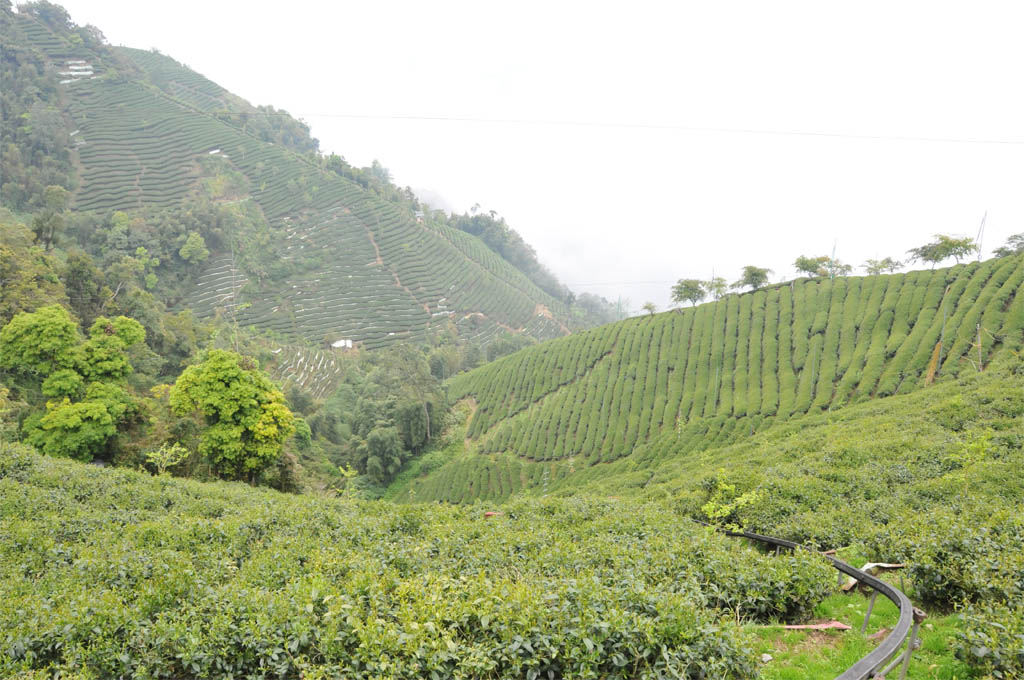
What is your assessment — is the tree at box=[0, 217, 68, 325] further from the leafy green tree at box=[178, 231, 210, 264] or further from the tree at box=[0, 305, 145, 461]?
the leafy green tree at box=[178, 231, 210, 264]

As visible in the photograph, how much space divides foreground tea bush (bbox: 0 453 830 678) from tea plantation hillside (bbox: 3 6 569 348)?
59666 millimetres

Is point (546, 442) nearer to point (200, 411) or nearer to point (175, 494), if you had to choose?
point (200, 411)

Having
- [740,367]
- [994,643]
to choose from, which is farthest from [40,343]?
[740,367]

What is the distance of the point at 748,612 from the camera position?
5.97 metres

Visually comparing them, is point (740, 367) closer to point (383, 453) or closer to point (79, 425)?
point (383, 453)

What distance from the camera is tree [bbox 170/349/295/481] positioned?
19938mm

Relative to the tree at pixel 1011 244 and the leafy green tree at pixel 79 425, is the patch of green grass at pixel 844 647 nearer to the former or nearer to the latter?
the leafy green tree at pixel 79 425

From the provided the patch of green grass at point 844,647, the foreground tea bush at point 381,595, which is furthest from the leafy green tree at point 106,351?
the patch of green grass at point 844,647

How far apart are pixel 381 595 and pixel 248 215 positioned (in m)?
94.3

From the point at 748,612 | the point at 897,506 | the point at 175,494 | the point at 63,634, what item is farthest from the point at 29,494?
the point at 897,506

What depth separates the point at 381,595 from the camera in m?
4.77

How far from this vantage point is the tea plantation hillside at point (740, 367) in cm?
2723

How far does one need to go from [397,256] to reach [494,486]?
6322 cm

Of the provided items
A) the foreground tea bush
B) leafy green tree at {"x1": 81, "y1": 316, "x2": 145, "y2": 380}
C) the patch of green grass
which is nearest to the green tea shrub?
the patch of green grass
